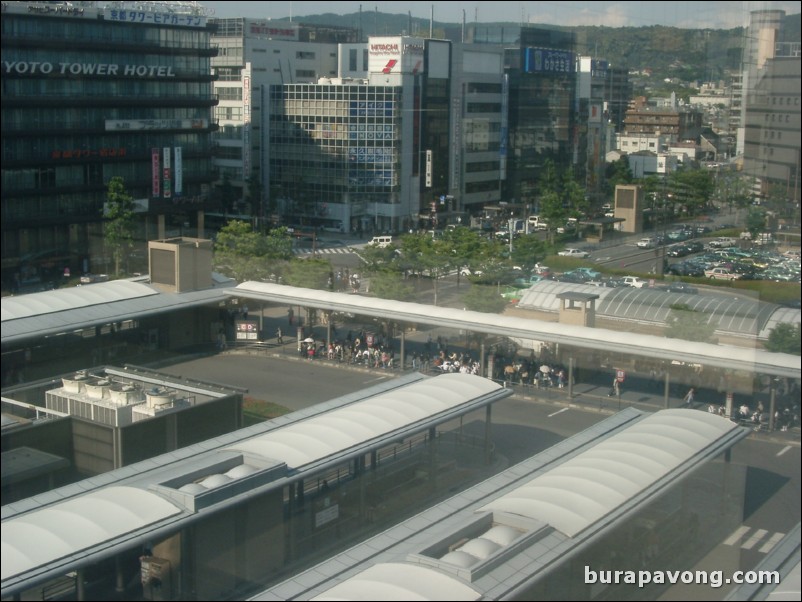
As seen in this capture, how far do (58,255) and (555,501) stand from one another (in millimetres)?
6943

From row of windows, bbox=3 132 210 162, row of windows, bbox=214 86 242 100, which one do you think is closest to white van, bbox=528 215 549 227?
row of windows, bbox=3 132 210 162

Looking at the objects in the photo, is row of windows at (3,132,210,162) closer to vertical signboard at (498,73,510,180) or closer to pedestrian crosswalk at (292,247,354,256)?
pedestrian crosswalk at (292,247,354,256)

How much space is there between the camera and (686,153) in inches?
478

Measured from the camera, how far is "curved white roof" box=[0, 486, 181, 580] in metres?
2.82

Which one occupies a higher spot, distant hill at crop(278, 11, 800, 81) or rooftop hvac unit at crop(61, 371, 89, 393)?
distant hill at crop(278, 11, 800, 81)

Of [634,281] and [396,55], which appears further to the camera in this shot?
[396,55]

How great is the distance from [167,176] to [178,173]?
184 mm

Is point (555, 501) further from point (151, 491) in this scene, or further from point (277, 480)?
point (151, 491)

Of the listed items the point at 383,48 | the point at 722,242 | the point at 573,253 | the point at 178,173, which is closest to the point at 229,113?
the point at 383,48

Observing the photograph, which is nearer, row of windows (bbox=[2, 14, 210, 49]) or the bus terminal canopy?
the bus terminal canopy

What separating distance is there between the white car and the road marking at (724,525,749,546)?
20.6 ft

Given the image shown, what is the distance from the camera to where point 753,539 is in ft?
11.6

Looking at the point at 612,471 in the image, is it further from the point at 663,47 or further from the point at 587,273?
the point at 587,273

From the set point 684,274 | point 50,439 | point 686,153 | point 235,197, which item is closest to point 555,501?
point 50,439
